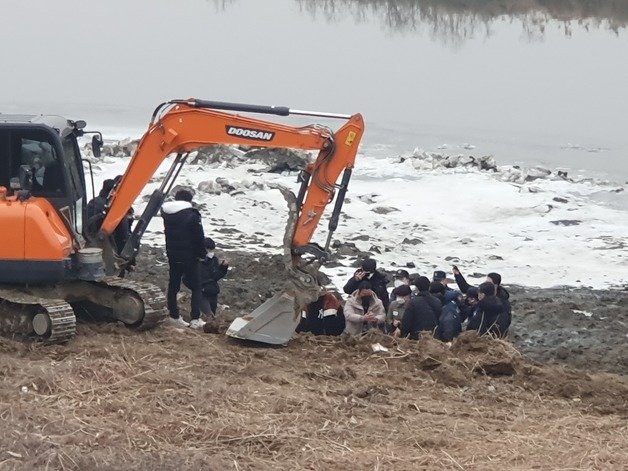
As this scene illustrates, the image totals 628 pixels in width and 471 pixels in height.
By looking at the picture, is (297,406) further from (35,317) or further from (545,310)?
(545,310)

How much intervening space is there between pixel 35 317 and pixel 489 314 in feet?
15.5

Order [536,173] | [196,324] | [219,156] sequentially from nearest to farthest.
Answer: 1. [196,324]
2. [219,156]
3. [536,173]

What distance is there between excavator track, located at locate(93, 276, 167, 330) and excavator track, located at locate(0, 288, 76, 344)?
706 millimetres

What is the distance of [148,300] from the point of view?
10.4m

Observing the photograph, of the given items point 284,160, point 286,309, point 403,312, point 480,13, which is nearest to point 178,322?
point 286,309

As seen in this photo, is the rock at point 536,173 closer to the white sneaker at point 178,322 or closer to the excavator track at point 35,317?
the white sneaker at point 178,322

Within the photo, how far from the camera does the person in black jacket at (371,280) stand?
1188 cm

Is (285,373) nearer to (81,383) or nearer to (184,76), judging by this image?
(81,383)

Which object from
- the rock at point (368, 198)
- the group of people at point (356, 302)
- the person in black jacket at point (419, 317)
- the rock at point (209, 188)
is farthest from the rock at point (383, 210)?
the person in black jacket at point (419, 317)

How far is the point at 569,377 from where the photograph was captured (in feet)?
32.1

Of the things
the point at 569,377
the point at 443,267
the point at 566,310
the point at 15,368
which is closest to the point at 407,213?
the point at 443,267

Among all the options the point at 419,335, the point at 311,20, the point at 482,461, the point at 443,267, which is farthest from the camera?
the point at 311,20

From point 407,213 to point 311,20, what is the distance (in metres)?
21.9

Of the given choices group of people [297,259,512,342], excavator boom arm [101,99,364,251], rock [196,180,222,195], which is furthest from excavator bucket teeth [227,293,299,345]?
rock [196,180,222,195]
